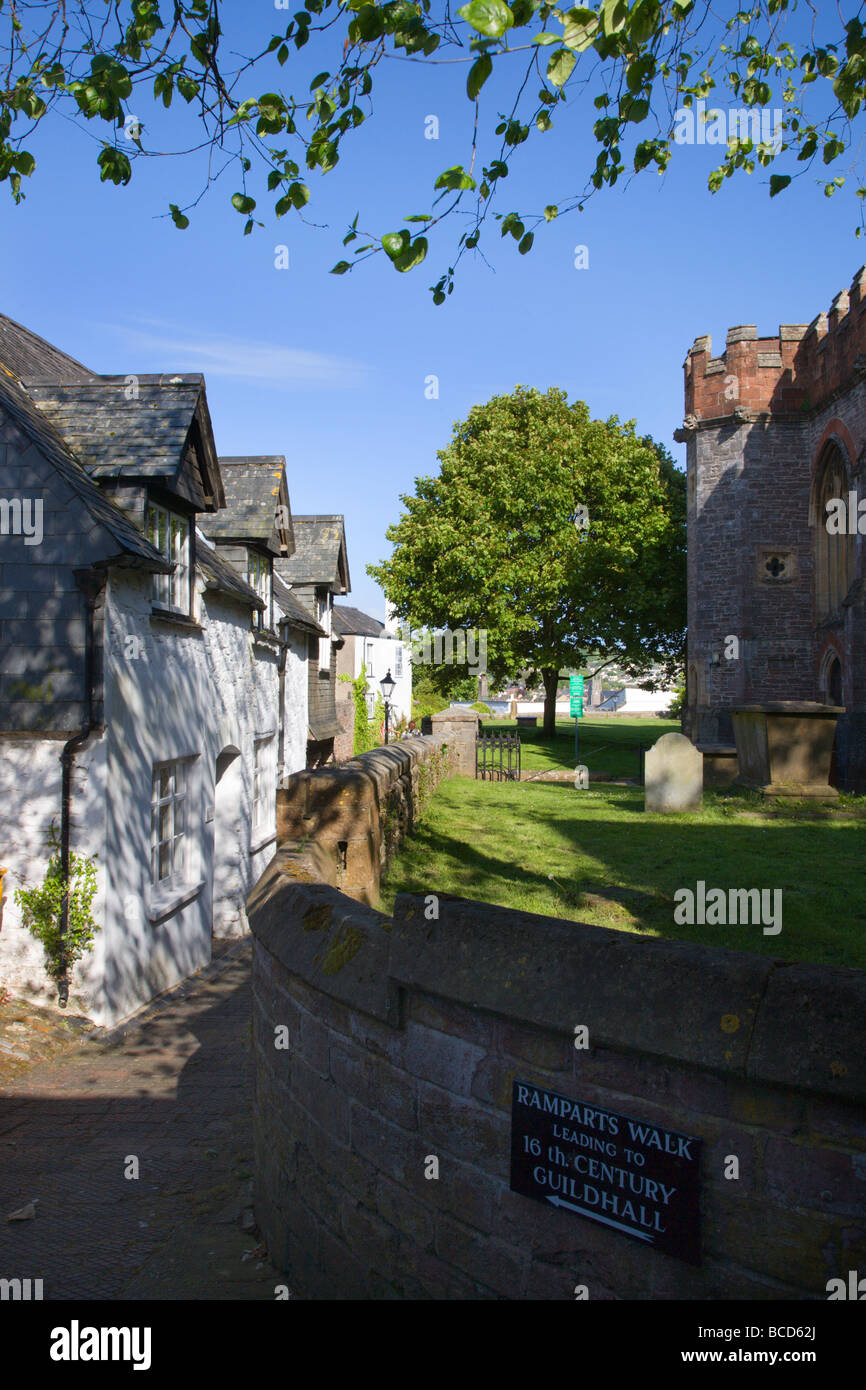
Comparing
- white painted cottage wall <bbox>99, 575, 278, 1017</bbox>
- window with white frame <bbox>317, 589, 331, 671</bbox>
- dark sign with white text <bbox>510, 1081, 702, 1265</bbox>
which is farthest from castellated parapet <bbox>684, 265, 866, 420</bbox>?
dark sign with white text <bbox>510, 1081, 702, 1265</bbox>

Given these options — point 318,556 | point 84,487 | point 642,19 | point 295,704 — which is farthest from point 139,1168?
point 318,556

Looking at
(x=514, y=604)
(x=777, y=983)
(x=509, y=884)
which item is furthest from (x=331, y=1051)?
(x=514, y=604)

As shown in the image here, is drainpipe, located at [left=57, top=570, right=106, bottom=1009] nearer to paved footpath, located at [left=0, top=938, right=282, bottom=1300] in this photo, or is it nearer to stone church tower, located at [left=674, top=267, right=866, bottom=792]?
paved footpath, located at [left=0, top=938, right=282, bottom=1300]

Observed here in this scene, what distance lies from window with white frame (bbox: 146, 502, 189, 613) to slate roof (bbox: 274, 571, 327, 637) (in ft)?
23.2

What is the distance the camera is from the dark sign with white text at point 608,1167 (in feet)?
7.63

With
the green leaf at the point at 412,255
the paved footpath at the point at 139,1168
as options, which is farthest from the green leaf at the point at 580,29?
the paved footpath at the point at 139,1168

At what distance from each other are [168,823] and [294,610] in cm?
998

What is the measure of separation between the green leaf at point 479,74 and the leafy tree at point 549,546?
28.3 meters

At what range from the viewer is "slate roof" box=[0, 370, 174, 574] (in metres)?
8.97

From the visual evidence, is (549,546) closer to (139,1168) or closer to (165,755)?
(165,755)

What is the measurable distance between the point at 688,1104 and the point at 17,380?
1151 cm

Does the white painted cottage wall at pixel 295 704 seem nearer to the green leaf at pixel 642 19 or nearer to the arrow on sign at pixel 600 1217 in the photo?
the green leaf at pixel 642 19

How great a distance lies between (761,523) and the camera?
82.8 feet
